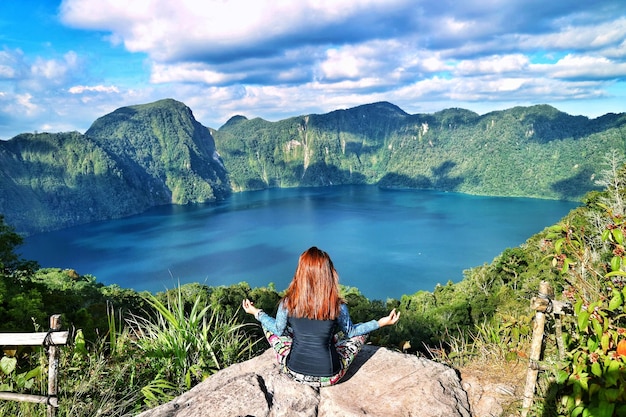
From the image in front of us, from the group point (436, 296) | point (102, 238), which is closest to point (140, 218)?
point (102, 238)

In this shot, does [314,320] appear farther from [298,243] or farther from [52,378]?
[298,243]

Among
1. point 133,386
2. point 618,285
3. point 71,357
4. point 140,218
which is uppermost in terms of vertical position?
point 618,285

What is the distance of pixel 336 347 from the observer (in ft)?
12.0

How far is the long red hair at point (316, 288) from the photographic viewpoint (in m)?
3.33

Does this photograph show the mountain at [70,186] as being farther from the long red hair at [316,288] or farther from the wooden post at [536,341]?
the wooden post at [536,341]

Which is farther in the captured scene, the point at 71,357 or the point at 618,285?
the point at 71,357

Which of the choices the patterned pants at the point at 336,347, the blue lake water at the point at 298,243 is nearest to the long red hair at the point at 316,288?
the patterned pants at the point at 336,347

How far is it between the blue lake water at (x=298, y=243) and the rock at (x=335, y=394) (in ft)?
127

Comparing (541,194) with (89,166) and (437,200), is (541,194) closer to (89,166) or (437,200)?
(437,200)

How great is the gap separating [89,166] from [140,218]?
4416 cm

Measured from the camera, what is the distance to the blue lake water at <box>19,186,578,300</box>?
58.5 m

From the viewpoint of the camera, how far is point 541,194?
13738cm

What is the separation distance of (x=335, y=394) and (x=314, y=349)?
0.38m

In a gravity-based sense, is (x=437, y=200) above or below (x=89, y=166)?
below
